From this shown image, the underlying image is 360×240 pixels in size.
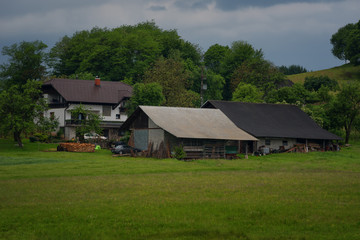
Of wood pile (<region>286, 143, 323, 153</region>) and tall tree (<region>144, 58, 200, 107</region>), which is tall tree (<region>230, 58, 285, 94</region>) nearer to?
tall tree (<region>144, 58, 200, 107</region>)

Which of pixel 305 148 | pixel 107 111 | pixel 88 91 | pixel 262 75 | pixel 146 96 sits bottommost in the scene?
pixel 305 148

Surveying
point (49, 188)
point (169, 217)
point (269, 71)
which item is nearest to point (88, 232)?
point (169, 217)

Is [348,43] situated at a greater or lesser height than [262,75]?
greater

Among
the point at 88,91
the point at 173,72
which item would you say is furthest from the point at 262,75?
the point at 88,91

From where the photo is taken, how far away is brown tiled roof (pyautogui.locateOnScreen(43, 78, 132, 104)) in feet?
245

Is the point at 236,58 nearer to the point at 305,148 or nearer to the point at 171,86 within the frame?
the point at 171,86

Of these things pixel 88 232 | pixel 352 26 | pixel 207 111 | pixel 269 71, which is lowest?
pixel 88 232

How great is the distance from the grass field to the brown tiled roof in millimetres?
47131

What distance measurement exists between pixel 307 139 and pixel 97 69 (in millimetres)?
53040

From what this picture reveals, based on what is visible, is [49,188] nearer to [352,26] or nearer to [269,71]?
[269,71]

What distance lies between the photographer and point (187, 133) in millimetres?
48500

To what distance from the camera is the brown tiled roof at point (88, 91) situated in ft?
245

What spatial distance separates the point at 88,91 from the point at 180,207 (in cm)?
6168

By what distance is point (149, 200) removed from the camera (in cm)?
1919
